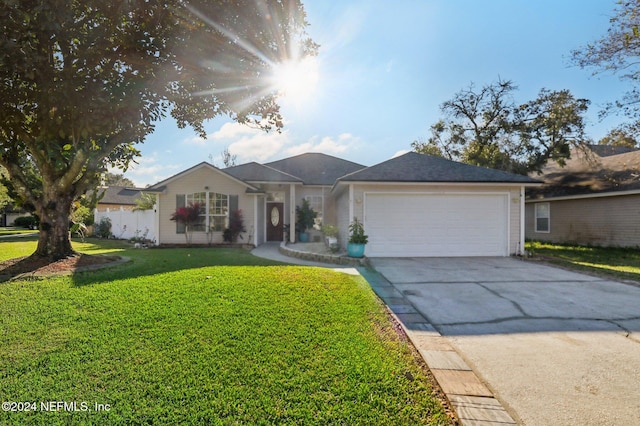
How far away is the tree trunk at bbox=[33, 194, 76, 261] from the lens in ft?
23.9

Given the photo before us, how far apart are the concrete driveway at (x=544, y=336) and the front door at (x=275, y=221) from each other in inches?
355

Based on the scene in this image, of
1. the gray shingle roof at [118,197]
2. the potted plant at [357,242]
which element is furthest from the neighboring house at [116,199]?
the potted plant at [357,242]

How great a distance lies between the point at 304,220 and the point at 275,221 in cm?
159

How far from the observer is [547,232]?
16.0 m

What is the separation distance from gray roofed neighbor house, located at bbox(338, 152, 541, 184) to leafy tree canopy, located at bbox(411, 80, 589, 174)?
9503 millimetres

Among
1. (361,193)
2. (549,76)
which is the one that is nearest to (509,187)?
(361,193)

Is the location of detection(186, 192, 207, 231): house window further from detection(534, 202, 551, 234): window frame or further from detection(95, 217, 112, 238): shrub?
detection(534, 202, 551, 234): window frame

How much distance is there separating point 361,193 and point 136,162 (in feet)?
23.8

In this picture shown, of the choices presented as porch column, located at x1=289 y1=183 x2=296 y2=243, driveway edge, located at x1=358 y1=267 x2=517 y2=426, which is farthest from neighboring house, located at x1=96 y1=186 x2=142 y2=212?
driveway edge, located at x1=358 y1=267 x2=517 y2=426

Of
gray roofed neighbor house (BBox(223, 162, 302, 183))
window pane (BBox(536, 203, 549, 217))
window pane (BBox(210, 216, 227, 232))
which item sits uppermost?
gray roofed neighbor house (BBox(223, 162, 302, 183))

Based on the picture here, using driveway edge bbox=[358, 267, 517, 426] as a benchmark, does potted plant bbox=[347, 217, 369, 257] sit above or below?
above

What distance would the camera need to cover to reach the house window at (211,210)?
13430 mm

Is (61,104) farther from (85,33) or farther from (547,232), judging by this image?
(547,232)

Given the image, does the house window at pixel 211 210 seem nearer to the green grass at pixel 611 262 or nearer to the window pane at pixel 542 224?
the green grass at pixel 611 262
